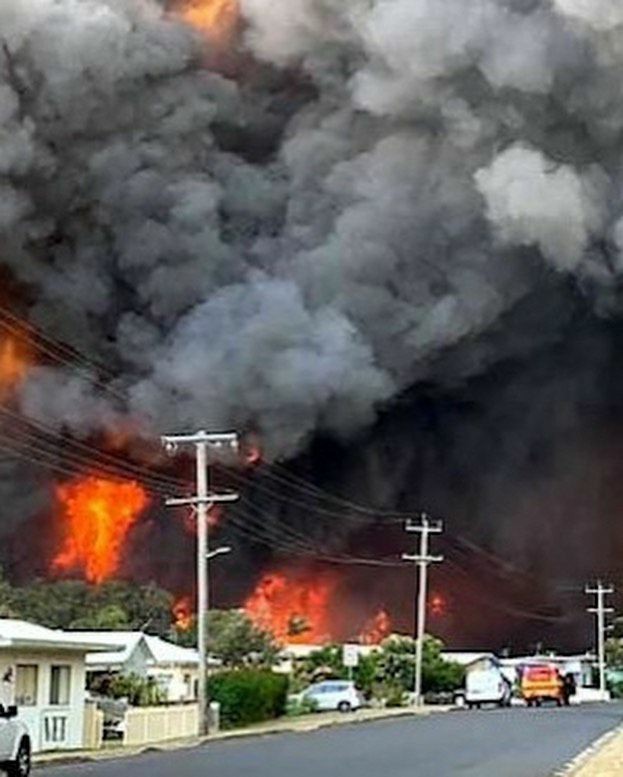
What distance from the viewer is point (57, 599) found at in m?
73.9

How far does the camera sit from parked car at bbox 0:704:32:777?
2244 centimetres

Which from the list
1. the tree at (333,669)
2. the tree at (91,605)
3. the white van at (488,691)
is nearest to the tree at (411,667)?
the tree at (333,669)

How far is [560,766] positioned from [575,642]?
91637 millimetres

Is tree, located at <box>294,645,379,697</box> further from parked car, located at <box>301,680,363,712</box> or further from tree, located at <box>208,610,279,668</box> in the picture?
parked car, located at <box>301,680,363,712</box>

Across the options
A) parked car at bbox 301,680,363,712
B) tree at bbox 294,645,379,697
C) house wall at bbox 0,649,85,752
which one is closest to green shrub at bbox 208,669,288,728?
parked car at bbox 301,680,363,712

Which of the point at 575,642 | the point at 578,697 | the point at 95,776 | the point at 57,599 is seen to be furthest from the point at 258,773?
the point at 575,642

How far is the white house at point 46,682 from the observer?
36781mm

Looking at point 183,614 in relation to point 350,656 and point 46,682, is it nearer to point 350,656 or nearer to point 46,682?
point 350,656

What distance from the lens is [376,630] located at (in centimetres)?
8894

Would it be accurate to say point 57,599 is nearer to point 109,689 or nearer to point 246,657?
point 246,657

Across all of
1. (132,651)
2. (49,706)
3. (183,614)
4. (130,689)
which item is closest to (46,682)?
(49,706)

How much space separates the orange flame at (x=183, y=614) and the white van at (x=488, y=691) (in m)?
17.3

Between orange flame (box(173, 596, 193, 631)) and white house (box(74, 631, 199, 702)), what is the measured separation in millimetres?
17221

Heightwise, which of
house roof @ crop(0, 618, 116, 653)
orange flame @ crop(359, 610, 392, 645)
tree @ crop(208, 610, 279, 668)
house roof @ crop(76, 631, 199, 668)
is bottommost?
house roof @ crop(0, 618, 116, 653)
